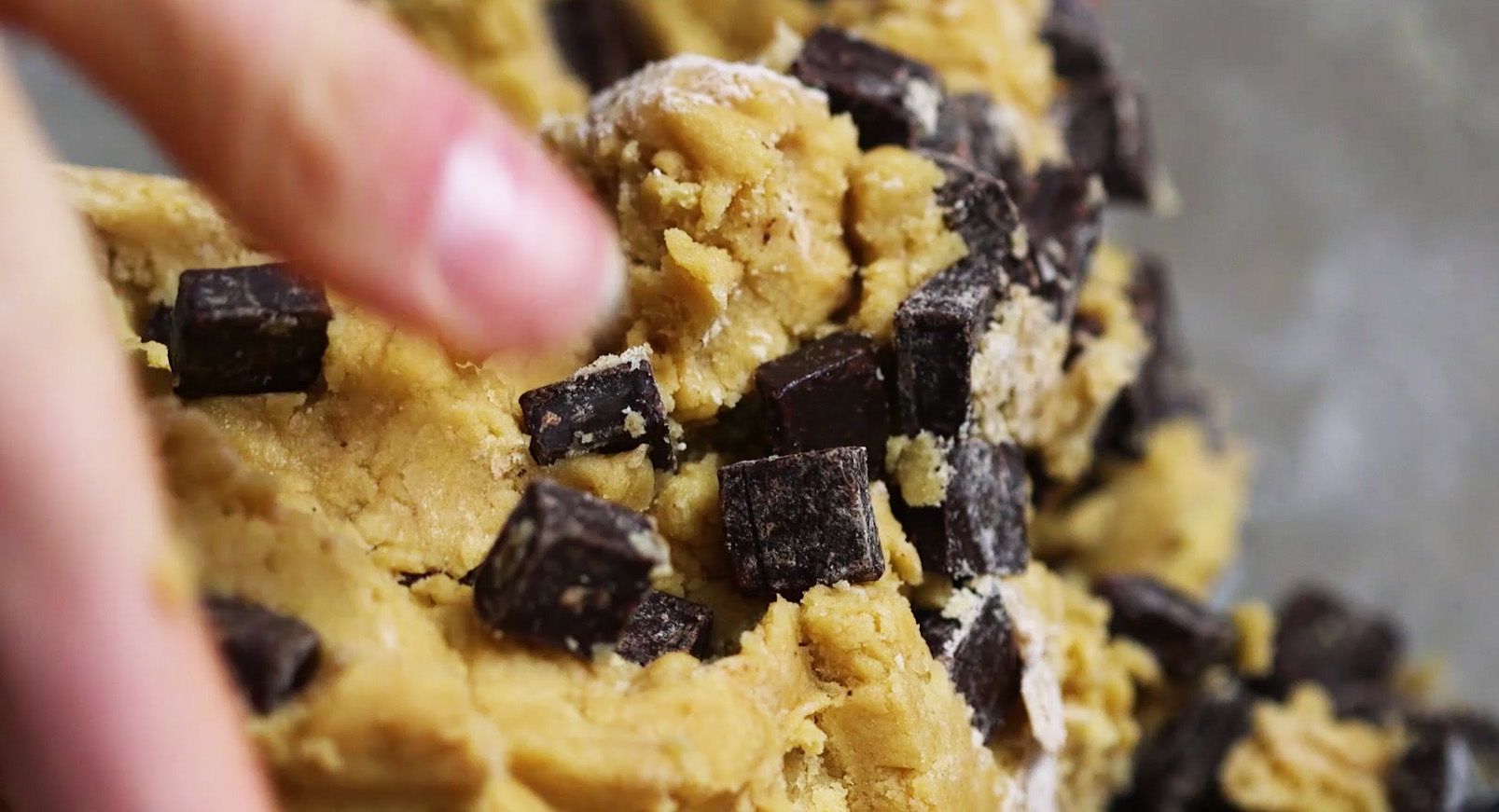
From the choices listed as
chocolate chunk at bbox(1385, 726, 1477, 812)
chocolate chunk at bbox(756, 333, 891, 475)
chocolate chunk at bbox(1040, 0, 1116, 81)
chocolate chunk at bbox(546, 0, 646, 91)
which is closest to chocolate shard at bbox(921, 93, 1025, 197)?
chocolate chunk at bbox(756, 333, 891, 475)

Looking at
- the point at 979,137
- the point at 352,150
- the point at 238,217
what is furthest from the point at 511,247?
the point at 979,137

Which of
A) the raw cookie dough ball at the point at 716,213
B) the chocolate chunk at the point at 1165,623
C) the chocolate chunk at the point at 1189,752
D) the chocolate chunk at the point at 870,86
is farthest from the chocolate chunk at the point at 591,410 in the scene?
the chocolate chunk at the point at 1189,752

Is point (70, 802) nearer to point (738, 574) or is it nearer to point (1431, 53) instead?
point (738, 574)

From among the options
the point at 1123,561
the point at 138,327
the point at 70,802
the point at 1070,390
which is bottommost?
the point at 1123,561

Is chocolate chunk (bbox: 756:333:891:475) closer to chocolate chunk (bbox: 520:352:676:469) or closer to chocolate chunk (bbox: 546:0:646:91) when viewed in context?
chocolate chunk (bbox: 520:352:676:469)

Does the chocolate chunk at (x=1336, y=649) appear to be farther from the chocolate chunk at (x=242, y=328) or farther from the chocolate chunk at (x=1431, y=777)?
the chocolate chunk at (x=242, y=328)

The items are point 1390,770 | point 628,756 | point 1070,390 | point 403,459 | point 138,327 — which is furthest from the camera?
point 1390,770

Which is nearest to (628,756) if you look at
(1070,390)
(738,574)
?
(738,574)
